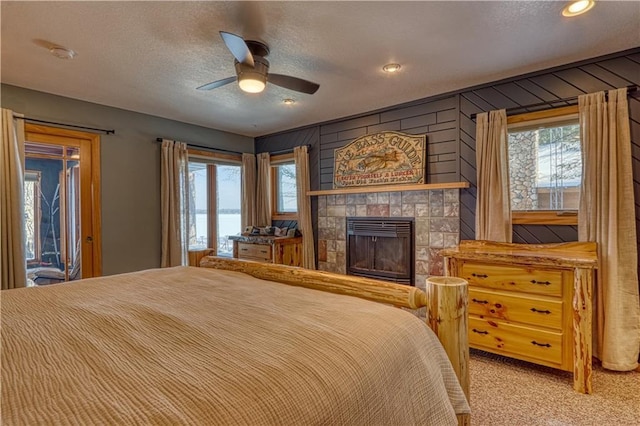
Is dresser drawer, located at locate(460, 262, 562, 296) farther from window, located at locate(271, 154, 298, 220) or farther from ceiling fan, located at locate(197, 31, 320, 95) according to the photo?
window, located at locate(271, 154, 298, 220)

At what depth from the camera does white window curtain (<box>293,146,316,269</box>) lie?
4.37 meters

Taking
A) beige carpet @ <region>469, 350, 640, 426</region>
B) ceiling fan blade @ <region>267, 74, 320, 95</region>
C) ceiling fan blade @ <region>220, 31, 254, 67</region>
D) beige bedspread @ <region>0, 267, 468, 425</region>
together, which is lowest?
beige carpet @ <region>469, 350, 640, 426</region>

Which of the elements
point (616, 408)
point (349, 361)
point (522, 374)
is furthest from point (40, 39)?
point (616, 408)

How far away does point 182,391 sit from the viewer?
2.37ft

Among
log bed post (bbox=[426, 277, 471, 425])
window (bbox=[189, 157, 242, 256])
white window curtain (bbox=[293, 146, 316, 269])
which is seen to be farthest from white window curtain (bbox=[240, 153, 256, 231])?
log bed post (bbox=[426, 277, 471, 425])

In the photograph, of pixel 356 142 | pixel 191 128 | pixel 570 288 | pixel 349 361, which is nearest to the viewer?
pixel 349 361

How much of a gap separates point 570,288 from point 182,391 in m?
2.49

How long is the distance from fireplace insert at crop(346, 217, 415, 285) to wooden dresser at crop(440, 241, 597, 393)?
3.06 ft

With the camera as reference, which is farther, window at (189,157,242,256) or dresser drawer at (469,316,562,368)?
window at (189,157,242,256)

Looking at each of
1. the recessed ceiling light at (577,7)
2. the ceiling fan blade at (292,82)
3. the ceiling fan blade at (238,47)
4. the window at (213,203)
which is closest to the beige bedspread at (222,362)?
the ceiling fan blade at (238,47)

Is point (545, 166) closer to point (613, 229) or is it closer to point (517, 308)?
point (613, 229)

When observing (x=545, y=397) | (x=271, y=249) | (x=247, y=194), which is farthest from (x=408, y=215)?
(x=247, y=194)

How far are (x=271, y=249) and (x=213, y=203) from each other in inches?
54.6

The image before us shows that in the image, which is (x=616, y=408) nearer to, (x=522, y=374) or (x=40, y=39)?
(x=522, y=374)
